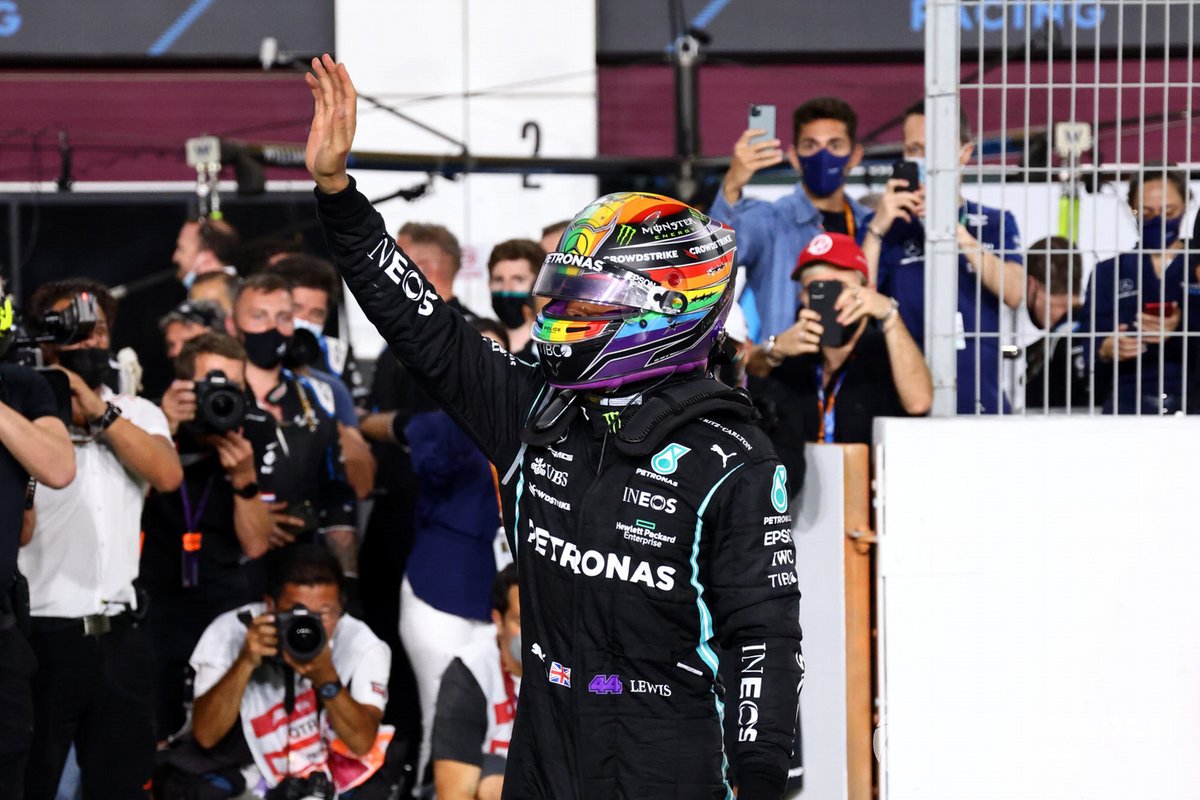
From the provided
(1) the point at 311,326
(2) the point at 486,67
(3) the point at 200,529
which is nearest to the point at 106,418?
(3) the point at 200,529

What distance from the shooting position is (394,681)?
5.71m

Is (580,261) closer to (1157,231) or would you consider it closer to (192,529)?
(1157,231)

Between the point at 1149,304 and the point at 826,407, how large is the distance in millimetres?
989

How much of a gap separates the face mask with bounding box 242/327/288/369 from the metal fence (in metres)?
2.40

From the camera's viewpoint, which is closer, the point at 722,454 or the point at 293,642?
the point at 722,454

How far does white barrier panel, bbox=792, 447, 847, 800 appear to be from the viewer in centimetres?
416

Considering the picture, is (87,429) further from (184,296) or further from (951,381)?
(184,296)

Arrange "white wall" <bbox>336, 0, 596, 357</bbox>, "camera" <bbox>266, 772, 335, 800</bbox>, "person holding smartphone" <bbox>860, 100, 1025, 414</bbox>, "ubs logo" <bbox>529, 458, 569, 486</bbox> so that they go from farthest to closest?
"white wall" <bbox>336, 0, 596, 357</bbox> → "camera" <bbox>266, 772, 335, 800</bbox> → "person holding smartphone" <bbox>860, 100, 1025, 414</bbox> → "ubs logo" <bbox>529, 458, 569, 486</bbox>

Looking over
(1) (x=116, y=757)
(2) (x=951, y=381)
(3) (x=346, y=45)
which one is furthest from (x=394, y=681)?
(3) (x=346, y=45)

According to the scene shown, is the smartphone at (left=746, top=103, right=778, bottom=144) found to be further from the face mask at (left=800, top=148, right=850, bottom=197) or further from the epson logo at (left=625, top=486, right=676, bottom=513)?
the epson logo at (left=625, top=486, right=676, bottom=513)

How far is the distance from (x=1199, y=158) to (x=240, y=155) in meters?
4.47

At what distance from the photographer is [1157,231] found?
425 centimetres

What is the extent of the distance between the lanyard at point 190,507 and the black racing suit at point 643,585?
2554 millimetres

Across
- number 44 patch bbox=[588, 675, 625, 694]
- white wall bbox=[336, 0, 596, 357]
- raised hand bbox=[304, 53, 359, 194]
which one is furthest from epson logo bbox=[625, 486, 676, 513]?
white wall bbox=[336, 0, 596, 357]
